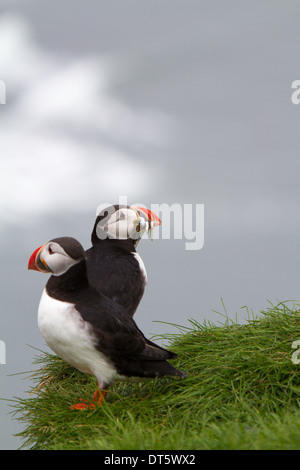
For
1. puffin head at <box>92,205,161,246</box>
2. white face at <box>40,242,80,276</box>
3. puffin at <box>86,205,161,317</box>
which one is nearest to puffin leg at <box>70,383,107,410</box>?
puffin at <box>86,205,161,317</box>

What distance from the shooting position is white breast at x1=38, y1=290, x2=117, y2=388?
3920 mm

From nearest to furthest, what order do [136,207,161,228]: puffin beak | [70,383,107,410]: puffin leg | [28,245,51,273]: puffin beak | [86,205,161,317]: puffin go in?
[28,245,51,273]: puffin beak
[70,383,107,410]: puffin leg
[86,205,161,317]: puffin
[136,207,161,228]: puffin beak

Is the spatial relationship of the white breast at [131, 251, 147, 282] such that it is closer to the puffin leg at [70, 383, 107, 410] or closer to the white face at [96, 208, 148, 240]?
the white face at [96, 208, 148, 240]

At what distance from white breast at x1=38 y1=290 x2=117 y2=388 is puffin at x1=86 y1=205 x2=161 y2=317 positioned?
0.78m

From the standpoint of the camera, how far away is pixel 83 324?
3918mm

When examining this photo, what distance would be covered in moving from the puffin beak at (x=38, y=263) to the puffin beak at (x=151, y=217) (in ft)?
4.65

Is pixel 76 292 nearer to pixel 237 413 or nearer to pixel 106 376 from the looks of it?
pixel 106 376

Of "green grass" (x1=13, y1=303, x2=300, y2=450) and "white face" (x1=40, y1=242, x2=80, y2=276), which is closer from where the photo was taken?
"green grass" (x1=13, y1=303, x2=300, y2=450)

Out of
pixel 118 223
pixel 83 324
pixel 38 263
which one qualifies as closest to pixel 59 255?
pixel 38 263

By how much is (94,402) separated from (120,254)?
4.54 ft

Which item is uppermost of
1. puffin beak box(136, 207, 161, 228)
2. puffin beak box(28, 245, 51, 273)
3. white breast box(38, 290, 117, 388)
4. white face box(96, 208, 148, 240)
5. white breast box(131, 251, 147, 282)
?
puffin beak box(136, 207, 161, 228)
